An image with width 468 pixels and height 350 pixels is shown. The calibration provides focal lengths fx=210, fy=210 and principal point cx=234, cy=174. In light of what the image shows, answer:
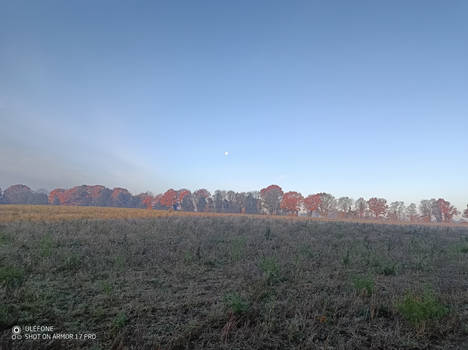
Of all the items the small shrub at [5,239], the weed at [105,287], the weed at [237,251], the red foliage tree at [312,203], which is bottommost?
the small shrub at [5,239]

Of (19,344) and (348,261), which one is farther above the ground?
(348,261)

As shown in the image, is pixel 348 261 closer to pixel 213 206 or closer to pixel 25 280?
pixel 25 280

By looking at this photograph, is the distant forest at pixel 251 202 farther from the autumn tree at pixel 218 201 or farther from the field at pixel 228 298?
the field at pixel 228 298

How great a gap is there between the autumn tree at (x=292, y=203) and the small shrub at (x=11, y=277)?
69.7 meters

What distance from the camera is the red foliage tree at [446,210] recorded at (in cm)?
6888

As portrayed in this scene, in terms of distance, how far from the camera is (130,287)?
15.5 ft

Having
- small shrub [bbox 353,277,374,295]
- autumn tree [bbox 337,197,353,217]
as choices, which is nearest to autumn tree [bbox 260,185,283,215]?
autumn tree [bbox 337,197,353,217]

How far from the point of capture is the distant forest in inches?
2781

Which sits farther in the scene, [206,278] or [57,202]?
[57,202]

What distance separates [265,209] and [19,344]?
7845 centimetres

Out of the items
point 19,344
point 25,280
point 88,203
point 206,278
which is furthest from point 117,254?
point 88,203

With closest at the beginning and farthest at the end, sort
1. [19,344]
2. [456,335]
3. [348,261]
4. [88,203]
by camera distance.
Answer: [19,344] < [456,335] < [348,261] < [88,203]

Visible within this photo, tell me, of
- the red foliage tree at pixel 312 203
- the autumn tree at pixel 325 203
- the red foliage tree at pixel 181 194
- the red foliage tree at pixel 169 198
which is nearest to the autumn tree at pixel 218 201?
the red foliage tree at pixel 181 194

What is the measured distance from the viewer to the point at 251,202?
83.5m
